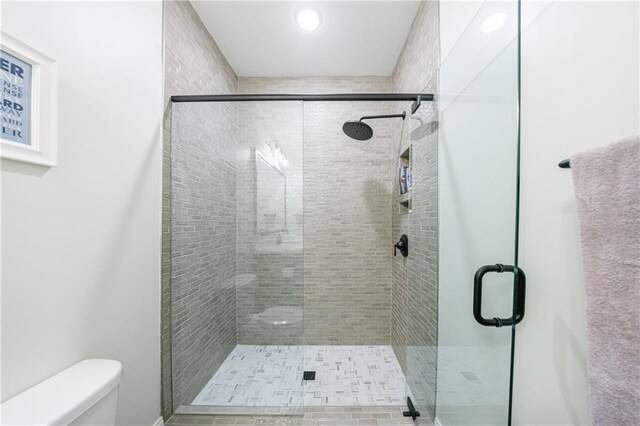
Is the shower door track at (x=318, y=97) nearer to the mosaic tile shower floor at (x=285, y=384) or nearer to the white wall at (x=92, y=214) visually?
the white wall at (x=92, y=214)

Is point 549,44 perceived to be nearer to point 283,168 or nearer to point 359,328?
point 283,168

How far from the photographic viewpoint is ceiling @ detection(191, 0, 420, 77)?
75.0 inches

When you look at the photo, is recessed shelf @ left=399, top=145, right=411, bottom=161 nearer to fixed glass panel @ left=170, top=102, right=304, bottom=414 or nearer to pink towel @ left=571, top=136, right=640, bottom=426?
fixed glass panel @ left=170, top=102, right=304, bottom=414

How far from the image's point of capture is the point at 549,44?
2.60 ft

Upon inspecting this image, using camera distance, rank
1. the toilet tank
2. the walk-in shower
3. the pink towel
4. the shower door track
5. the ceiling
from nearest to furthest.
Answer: the pink towel, the toilet tank, the walk-in shower, the shower door track, the ceiling

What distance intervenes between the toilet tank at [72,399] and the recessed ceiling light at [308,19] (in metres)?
2.37

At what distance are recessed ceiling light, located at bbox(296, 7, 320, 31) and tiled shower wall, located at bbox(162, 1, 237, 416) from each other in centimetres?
78

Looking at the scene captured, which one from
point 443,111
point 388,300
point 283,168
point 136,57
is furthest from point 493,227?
point 388,300

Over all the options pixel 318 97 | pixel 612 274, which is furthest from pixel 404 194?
pixel 612 274

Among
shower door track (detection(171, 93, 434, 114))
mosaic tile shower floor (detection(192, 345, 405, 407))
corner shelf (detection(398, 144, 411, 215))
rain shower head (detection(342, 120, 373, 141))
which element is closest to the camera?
shower door track (detection(171, 93, 434, 114))

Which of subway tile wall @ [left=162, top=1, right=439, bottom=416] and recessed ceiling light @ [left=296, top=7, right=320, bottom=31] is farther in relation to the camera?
recessed ceiling light @ [left=296, top=7, right=320, bottom=31]

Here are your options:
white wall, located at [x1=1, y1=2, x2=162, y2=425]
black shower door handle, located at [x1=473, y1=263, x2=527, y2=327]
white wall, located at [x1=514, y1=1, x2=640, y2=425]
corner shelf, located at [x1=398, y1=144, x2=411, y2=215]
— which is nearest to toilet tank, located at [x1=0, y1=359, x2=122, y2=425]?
white wall, located at [x1=1, y1=2, x2=162, y2=425]

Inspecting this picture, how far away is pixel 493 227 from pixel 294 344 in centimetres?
157

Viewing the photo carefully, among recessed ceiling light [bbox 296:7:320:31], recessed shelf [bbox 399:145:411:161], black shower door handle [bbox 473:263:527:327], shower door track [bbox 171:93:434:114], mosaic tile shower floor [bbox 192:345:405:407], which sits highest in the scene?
recessed ceiling light [bbox 296:7:320:31]
